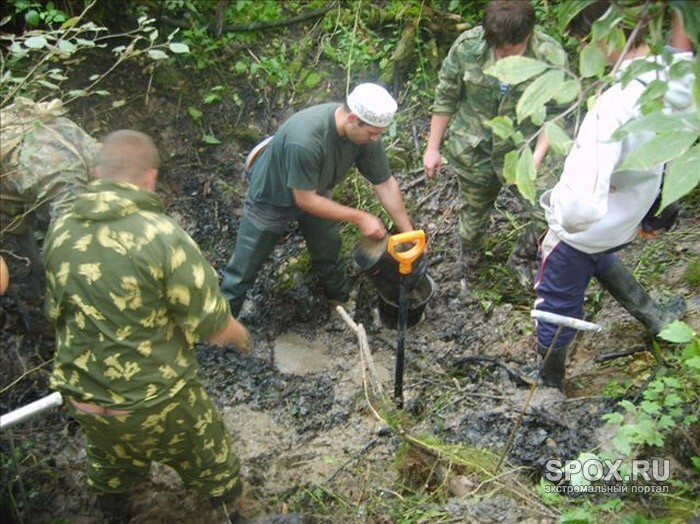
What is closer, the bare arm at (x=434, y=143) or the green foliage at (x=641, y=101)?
the green foliage at (x=641, y=101)

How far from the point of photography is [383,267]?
4059 mm

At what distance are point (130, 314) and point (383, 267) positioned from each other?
1.97 metres

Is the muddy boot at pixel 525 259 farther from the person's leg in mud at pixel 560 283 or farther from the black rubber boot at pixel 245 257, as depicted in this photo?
the black rubber boot at pixel 245 257

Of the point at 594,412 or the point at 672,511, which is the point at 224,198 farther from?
the point at 672,511

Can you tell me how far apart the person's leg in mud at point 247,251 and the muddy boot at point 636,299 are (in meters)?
2.01

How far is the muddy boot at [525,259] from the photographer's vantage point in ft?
14.1

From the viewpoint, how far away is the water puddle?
4.49 meters

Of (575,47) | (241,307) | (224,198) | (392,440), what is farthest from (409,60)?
(392,440)

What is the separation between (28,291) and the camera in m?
4.07

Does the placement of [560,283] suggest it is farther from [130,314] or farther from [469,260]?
[130,314]

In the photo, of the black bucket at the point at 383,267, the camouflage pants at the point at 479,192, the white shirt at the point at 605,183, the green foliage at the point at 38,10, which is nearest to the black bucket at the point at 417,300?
the black bucket at the point at 383,267

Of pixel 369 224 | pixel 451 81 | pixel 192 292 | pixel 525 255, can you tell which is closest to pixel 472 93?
pixel 451 81

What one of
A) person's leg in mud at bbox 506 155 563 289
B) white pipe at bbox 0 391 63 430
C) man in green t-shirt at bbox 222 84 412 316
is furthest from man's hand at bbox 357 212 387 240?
white pipe at bbox 0 391 63 430

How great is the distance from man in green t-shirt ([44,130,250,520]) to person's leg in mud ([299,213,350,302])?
166cm
